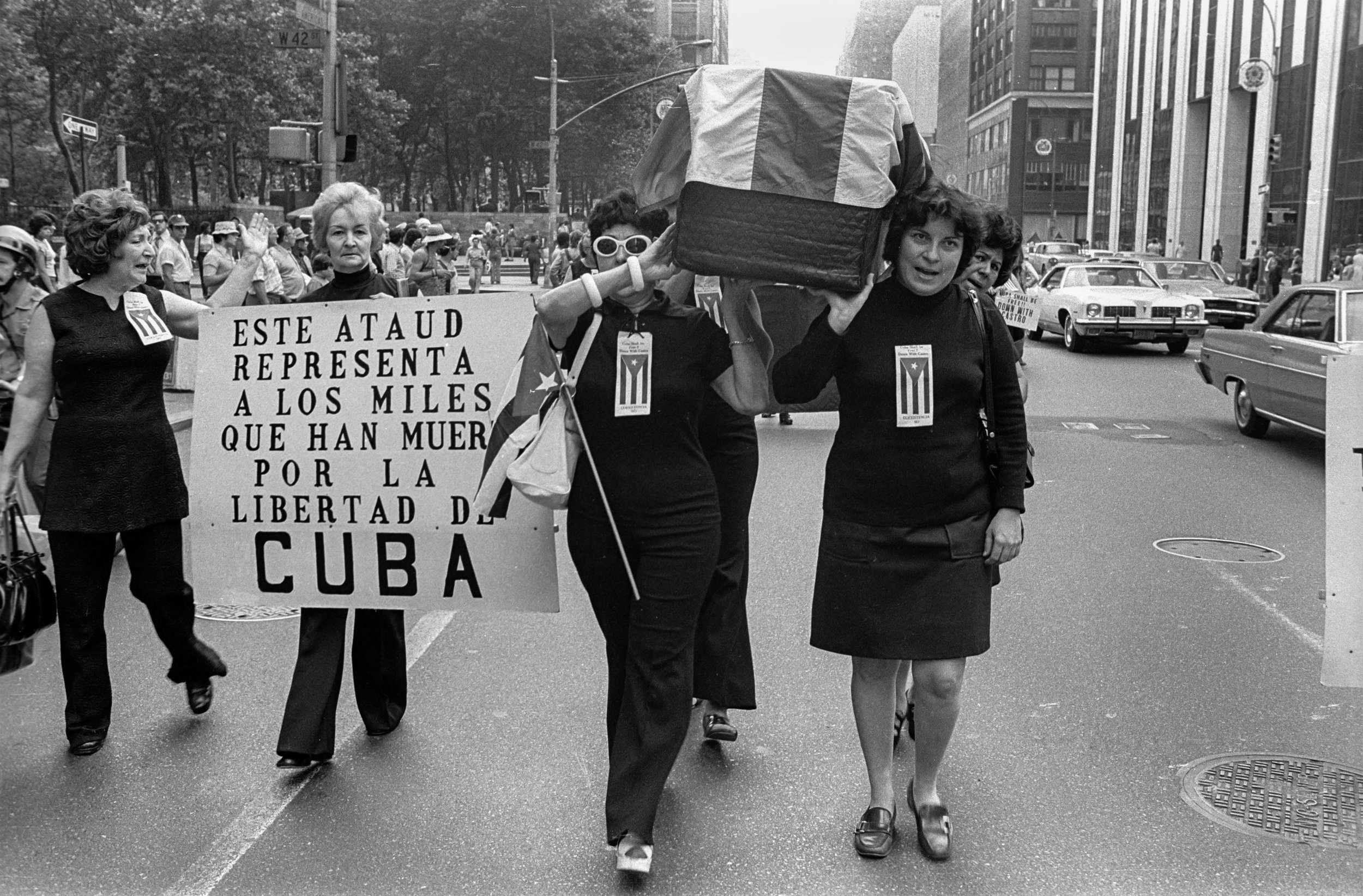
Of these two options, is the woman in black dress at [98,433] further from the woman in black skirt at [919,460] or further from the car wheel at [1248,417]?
the car wheel at [1248,417]

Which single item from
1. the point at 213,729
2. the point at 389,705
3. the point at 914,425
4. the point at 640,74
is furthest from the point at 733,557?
the point at 640,74

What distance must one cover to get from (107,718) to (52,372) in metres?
1.20

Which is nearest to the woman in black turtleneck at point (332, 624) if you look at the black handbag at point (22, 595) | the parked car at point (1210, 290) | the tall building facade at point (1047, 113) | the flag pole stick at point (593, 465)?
the black handbag at point (22, 595)

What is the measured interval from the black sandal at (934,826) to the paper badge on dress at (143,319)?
293 cm

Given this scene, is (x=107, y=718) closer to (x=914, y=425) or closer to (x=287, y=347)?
(x=287, y=347)

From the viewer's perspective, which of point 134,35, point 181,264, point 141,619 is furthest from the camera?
point 134,35

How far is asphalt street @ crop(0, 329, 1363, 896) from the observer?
3.82 metres

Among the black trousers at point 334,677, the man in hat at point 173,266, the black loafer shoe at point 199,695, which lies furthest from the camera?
the man in hat at point 173,266

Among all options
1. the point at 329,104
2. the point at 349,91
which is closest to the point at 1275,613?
the point at 329,104

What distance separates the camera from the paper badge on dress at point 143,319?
A: 4.73 metres

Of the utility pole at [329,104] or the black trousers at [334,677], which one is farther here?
the utility pole at [329,104]

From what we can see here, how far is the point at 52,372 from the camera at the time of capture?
4.69 meters

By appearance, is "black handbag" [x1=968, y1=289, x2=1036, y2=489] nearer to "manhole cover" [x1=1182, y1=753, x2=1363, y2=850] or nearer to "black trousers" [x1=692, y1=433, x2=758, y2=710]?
"black trousers" [x1=692, y1=433, x2=758, y2=710]

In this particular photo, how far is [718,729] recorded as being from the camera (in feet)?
15.8
